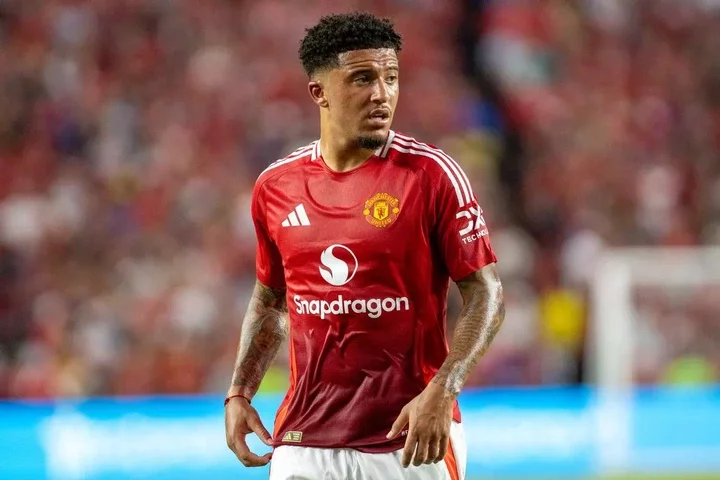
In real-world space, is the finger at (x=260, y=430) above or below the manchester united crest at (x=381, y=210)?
below

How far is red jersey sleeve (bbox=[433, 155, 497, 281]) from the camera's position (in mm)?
3881

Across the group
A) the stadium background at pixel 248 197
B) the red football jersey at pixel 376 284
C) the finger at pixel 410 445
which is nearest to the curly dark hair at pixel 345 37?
the red football jersey at pixel 376 284

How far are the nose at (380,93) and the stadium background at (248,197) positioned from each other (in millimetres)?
5841

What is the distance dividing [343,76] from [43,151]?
32.8ft

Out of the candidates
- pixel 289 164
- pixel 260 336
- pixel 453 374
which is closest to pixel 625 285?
pixel 260 336

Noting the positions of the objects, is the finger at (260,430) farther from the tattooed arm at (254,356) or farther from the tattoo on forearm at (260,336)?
the tattoo on forearm at (260,336)

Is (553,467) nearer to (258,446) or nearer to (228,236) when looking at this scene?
(258,446)

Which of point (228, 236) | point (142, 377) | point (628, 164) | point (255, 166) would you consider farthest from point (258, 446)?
point (628, 164)

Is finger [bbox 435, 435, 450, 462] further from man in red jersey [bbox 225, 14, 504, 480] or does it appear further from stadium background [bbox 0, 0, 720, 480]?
stadium background [bbox 0, 0, 720, 480]

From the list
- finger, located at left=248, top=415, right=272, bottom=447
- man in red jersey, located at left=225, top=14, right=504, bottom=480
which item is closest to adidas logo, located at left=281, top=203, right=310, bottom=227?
man in red jersey, located at left=225, top=14, right=504, bottom=480

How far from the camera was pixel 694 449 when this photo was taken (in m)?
11.0

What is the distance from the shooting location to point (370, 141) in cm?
399

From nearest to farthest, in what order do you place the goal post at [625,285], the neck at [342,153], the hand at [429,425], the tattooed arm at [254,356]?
the hand at [429,425]
the neck at [342,153]
the tattooed arm at [254,356]
the goal post at [625,285]

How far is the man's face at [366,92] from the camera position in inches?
155
